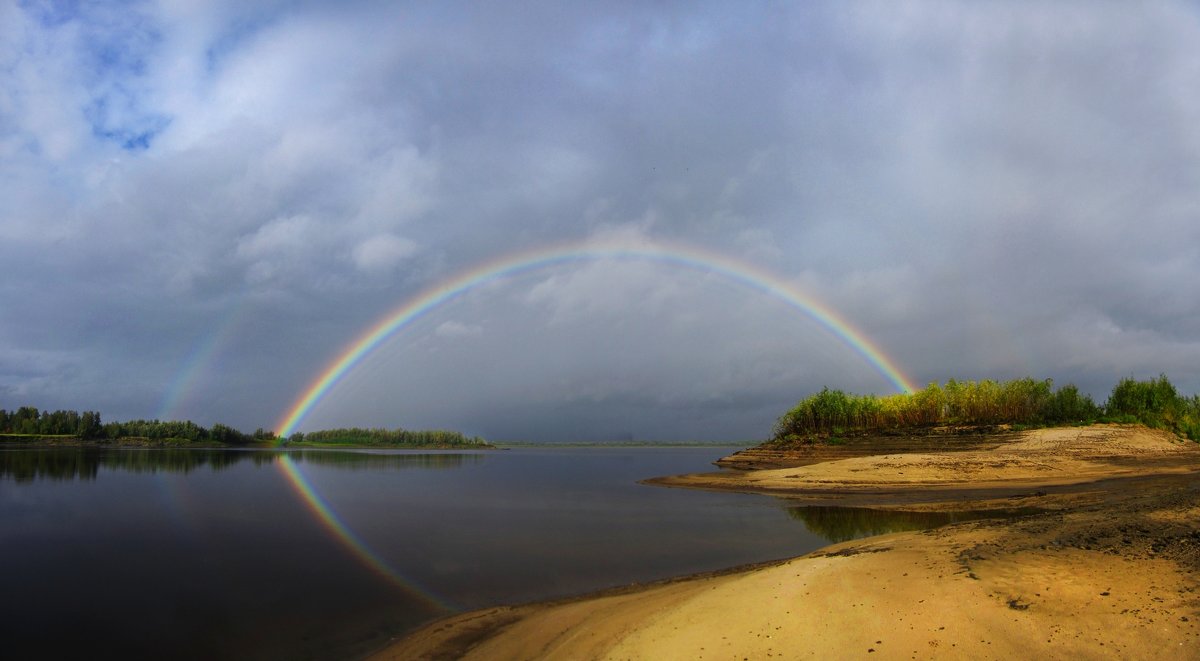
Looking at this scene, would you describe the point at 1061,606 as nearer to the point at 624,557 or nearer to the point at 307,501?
the point at 624,557

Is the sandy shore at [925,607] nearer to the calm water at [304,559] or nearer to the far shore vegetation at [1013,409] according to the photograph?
the calm water at [304,559]

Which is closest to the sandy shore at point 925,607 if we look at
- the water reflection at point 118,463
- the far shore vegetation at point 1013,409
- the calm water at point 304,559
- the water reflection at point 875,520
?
the calm water at point 304,559

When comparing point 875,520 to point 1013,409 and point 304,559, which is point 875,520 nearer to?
point 304,559

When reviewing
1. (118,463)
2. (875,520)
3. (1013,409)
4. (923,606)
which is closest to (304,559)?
(923,606)

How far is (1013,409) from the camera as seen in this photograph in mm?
45062

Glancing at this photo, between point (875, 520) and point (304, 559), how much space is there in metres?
19.1

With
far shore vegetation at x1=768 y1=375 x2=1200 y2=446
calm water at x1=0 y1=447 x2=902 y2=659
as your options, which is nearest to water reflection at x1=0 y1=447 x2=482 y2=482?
calm water at x1=0 y1=447 x2=902 y2=659

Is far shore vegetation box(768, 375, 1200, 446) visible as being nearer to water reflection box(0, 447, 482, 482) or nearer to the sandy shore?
the sandy shore

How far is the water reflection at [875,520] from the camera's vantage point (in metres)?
18.5

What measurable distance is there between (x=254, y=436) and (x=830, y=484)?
209 metres

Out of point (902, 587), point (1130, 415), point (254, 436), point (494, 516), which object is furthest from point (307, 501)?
point (254, 436)

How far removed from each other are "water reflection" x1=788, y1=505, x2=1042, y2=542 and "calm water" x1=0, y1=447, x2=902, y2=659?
0.45m

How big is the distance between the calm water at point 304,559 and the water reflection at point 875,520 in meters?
0.45

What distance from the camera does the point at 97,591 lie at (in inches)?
534
